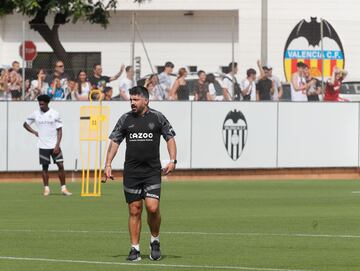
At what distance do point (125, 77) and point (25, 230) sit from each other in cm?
1585

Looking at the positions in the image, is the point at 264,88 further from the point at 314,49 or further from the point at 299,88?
the point at 314,49

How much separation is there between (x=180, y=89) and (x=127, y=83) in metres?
1.48

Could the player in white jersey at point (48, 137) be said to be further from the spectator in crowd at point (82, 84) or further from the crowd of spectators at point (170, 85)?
the spectator in crowd at point (82, 84)

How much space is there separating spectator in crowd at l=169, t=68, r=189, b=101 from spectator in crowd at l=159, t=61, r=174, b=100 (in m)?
0.11

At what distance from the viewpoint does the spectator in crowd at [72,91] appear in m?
35.7

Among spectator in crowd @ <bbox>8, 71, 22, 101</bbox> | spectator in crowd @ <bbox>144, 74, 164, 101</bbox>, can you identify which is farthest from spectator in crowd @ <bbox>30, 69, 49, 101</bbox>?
spectator in crowd @ <bbox>144, 74, 164, 101</bbox>

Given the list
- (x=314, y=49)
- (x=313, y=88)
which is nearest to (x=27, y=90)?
(x=313, y=88)

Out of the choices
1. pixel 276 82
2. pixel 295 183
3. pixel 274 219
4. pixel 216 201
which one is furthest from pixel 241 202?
pixel 276 82

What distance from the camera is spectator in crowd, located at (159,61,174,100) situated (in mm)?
36531

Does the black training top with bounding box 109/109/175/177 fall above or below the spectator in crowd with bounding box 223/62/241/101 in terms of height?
below

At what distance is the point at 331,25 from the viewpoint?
38.4 m

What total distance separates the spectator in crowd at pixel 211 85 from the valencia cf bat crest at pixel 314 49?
2867mm

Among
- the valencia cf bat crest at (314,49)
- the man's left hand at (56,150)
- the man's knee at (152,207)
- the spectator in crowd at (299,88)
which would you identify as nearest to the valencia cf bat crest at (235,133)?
the spectator in crowd at (299,88)

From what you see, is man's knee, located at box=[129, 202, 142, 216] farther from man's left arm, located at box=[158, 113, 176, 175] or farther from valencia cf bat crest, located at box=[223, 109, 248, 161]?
valencia cf bat crest, located at box=[223, 109, 248, 161]
